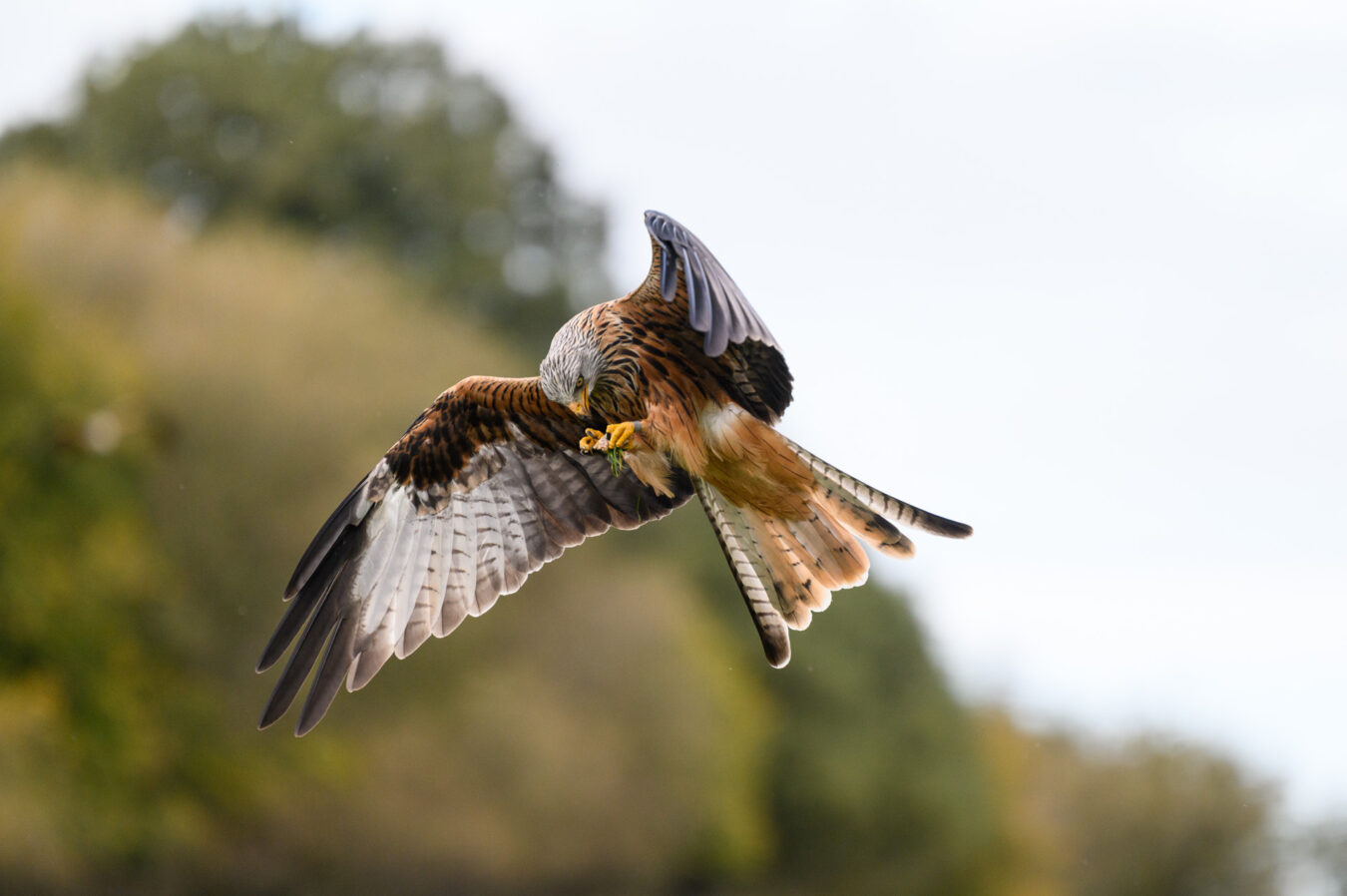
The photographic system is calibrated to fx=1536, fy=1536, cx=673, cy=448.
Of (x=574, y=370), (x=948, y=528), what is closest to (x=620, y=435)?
(x=574, y=370)

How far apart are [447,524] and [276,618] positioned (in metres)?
19.6

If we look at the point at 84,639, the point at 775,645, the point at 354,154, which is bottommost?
the point at 775,645

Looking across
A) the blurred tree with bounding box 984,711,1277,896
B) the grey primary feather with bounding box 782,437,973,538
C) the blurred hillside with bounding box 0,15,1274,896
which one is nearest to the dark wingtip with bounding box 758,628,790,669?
the grey primary feather with bounding box 782,437,973,538

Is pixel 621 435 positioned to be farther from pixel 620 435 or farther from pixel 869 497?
pixel 869 497

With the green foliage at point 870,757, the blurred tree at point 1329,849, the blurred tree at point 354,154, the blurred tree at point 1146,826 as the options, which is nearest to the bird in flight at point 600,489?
the green foliage at point 870,757

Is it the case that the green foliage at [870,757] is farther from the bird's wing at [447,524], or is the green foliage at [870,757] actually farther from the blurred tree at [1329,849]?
the bird's wing at [447,524]

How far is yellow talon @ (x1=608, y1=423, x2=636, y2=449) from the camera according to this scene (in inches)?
221

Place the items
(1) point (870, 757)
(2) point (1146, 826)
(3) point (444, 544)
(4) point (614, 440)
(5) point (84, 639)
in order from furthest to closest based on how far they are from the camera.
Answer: (2) point (1146, 826) < (1) point (870, 757) < (5) point (84, 639) < (3) point (444, 544) < (4) point (614, 440)

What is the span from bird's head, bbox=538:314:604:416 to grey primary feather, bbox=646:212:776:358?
27.5 inches

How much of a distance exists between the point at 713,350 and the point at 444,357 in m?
27.6

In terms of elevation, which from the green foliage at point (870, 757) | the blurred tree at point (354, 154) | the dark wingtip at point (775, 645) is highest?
the blurred tree at point (354, 154)

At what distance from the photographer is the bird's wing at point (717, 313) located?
15.6ft

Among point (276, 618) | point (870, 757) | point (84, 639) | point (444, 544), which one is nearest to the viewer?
point (444, 544)

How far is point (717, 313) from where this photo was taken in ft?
16.0
